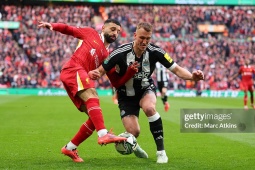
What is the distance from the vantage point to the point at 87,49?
841 cm

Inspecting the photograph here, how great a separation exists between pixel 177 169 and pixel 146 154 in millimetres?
1517

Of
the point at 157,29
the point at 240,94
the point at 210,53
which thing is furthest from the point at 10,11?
the point at 240,94

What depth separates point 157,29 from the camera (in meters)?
46.1

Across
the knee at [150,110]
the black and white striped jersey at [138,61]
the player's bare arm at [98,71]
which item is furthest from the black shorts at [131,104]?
the player's bare arm at [98,71]

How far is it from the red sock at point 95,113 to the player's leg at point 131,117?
87 cm

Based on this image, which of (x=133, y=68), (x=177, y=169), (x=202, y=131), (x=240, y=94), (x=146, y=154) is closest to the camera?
(x=177, y=169)

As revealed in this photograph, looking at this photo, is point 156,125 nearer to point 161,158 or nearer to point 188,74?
point 161,158

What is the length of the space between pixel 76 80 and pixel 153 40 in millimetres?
36908

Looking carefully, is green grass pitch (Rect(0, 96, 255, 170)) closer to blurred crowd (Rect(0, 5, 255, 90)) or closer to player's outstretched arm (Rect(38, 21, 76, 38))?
player's outstretched arm (Rect(38, 21, 76, 38))

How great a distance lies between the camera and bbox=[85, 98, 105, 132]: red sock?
764cm

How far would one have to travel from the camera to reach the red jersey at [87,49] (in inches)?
329

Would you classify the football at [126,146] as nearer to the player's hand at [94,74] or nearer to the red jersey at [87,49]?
the player's hand at [94,74]

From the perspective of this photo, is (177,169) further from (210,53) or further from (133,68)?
(210,53)

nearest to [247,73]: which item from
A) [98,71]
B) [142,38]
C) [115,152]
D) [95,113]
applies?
[115,152]
